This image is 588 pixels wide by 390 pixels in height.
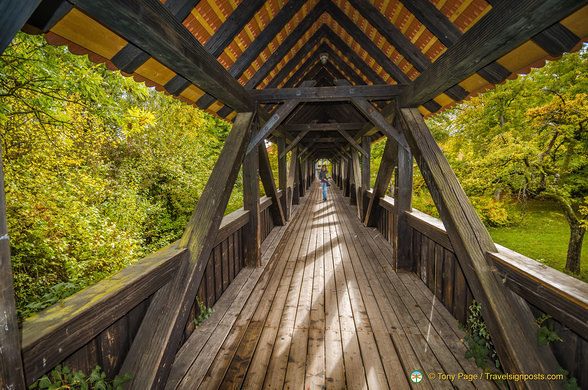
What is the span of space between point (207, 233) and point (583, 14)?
292 cm

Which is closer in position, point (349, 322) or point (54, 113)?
point (349, 322)

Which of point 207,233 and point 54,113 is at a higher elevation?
point 54,113

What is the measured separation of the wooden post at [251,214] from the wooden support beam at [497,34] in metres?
2.87

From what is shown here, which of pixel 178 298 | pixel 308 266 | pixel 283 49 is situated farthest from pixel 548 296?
pixel 283 49

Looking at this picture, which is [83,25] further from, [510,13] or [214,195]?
[510,13]

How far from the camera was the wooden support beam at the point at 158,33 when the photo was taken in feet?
4.01

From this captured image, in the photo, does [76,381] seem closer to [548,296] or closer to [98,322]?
[98,322]

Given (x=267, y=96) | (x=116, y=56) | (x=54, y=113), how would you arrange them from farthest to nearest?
(x=54, y=113) → (x=267, y=96) → (x=116, y=56)

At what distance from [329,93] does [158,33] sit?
270 cm

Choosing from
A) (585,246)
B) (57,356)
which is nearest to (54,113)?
(57,356)

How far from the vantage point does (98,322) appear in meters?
1.37

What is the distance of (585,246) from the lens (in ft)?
36.9

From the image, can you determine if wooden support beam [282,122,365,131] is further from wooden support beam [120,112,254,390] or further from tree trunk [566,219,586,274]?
tree trunk [566,219,586,274]

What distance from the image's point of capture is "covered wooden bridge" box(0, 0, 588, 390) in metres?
1.36
